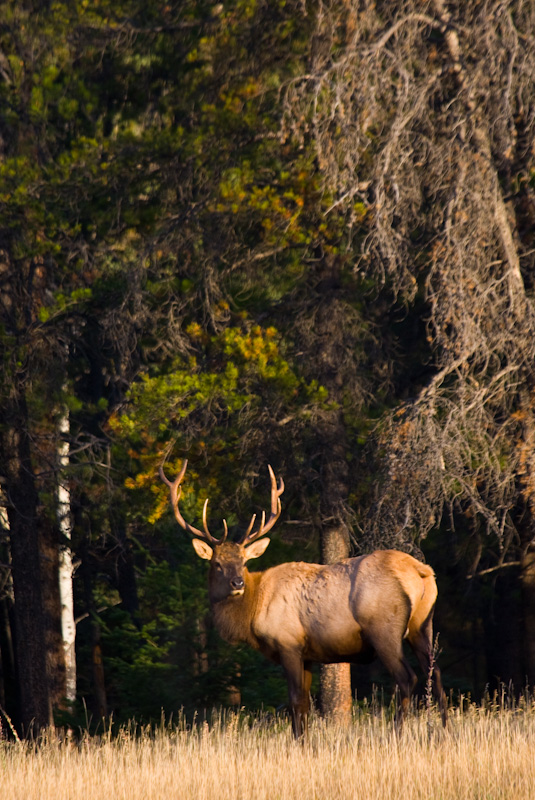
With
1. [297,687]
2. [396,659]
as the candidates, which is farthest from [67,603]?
[396,659]

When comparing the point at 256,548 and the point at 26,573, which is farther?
the point at 26,573

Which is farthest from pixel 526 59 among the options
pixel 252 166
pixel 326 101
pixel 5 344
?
pixel 5 344

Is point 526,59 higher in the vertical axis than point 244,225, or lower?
higher

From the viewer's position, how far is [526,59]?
34.1ft

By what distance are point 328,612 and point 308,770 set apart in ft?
8.11

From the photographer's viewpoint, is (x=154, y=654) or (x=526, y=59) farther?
(x=154, y=654)

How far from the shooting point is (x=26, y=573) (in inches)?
621

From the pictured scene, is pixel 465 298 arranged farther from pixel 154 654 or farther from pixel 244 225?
pixel 154 654

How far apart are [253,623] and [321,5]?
591 centimetres

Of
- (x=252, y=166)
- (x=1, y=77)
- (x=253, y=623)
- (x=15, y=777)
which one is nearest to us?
(x=15, y=777)

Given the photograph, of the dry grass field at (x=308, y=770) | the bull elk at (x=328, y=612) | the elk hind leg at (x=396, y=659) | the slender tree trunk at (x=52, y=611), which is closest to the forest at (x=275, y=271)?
the bull elk at (x=328, y=612)

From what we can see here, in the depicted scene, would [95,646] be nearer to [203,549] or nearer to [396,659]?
[203,549]

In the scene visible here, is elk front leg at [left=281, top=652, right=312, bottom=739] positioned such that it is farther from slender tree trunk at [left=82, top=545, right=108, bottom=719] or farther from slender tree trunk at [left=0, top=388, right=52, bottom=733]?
slender tree trunk at [left=82, top=545, right=108, bottom=719]

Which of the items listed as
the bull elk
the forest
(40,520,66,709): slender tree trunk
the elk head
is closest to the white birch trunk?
(40,520,66,709): slender tree trunk
